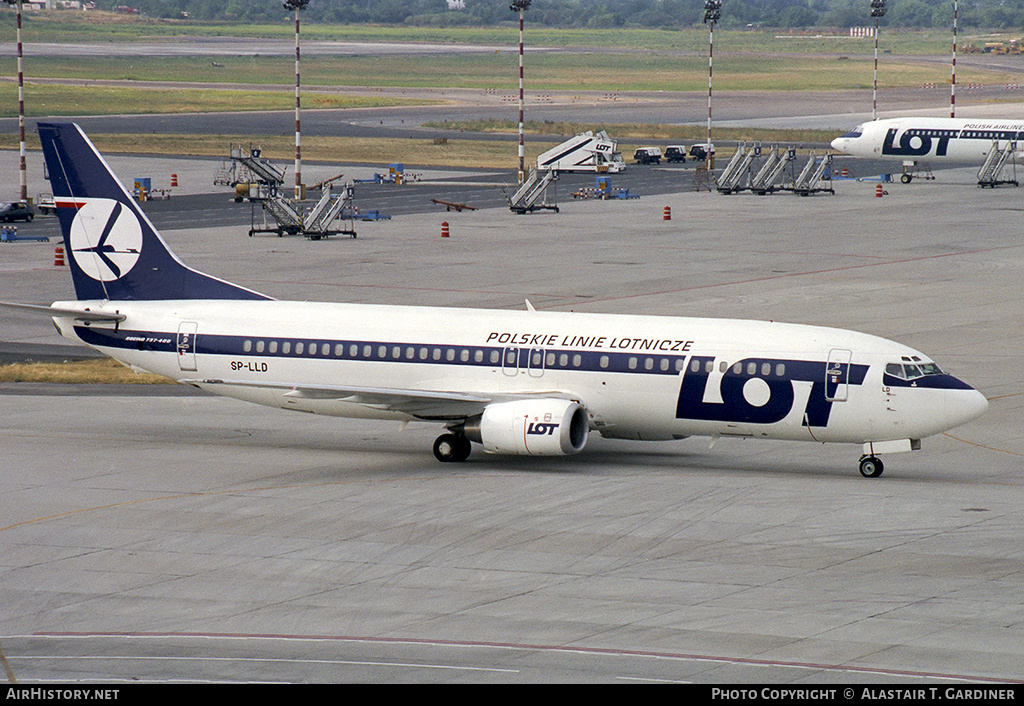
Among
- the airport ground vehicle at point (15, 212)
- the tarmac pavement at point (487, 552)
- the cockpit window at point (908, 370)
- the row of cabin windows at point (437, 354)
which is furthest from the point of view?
the airport ground vehicle at point (15, 212)

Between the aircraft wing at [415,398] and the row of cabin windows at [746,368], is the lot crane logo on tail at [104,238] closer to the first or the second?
the aircraft wing at [415,398]

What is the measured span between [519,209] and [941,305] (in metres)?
40.2

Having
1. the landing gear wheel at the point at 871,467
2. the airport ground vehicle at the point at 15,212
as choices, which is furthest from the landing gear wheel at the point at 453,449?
the airport ground vehicle at the point at 15,212

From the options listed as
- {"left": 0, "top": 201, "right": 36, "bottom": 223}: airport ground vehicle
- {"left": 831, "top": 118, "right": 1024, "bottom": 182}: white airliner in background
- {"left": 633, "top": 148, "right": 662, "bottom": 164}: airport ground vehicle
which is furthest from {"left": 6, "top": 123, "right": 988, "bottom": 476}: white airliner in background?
{"left": 633, "top": 148, "right": 662, "bottom": 164}: airport ground vehicle

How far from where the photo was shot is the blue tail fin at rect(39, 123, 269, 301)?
4128 cm

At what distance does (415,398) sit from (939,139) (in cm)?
9472

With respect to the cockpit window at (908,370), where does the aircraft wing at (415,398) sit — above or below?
below

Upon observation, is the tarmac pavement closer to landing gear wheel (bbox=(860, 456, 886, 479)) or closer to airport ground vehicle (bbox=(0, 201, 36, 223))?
landing gear wheel (bbox=(860, 456, 886, 479))

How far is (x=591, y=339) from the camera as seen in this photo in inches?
1465

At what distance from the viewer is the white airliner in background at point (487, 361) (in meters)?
35.2

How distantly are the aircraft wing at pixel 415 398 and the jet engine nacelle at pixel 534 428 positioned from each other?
600 mm

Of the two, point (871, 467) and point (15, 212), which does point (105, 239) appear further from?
point (15, 212)
